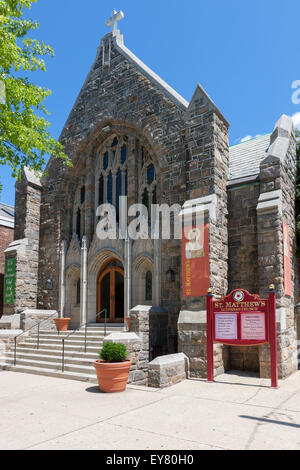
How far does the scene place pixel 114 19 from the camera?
1656 cm

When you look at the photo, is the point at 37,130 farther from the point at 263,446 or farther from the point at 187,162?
the point at 263,446

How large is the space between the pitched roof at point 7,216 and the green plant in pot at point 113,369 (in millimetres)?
15928

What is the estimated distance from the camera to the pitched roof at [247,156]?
12414mm

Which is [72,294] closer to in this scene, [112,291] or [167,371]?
[112,291]

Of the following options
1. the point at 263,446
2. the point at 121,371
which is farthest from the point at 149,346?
the point at 263,446

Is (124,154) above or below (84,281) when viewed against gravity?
above

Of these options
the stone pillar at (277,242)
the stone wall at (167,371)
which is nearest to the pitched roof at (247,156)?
the stone pillar at (277,242)

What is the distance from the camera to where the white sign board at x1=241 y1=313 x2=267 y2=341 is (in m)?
8.88

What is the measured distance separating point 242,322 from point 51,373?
5.29 metres

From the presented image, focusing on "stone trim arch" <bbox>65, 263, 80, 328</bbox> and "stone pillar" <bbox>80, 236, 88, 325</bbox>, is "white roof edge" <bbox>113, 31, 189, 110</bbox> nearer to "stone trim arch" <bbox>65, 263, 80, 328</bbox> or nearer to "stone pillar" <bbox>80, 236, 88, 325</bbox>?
"stone pillar" <bbox>80, 236, 88, 325</bbox>

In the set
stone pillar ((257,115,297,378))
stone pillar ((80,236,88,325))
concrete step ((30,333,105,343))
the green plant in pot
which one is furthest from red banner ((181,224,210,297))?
stone pillar ((80,236,88,325))

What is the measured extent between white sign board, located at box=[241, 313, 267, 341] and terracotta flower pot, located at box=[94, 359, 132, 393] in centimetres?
285

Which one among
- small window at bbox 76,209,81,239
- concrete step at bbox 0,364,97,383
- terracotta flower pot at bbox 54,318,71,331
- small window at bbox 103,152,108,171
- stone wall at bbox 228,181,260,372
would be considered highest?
small window at bbox 103,152,108,171

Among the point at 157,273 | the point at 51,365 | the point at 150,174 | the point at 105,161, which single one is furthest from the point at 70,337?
the point at 105,161
